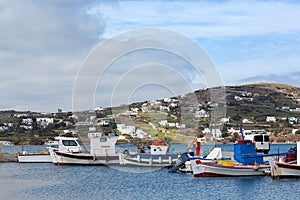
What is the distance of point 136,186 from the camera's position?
4353cm

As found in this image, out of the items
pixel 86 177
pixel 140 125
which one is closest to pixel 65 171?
pixel 86 177

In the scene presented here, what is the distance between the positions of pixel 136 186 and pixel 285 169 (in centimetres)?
1097

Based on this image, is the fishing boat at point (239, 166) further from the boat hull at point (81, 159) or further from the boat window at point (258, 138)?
the boat hull at point (81, 159)

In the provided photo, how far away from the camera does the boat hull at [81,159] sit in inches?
2411

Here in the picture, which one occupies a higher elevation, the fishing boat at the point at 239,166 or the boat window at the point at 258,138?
the boat window at the point at 258,138

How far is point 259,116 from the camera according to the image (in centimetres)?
16325

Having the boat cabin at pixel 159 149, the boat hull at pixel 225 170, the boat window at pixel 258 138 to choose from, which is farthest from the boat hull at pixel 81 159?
the boat hull at pixel 225 170

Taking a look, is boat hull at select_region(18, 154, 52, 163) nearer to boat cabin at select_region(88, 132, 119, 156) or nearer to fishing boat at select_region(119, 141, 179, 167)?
boat cabin at select_region(88, 132, 119, 156)

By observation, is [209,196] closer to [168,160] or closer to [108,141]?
[168,160]

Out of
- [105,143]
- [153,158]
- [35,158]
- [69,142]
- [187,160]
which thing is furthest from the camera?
[35,158]

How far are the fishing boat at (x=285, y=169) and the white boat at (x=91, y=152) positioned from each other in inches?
867

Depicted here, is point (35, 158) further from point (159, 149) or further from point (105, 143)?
point (159, 149)

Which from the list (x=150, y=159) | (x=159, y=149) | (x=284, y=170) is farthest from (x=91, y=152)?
Answer: (x=284, y=170)

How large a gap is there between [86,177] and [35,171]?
390 inches
